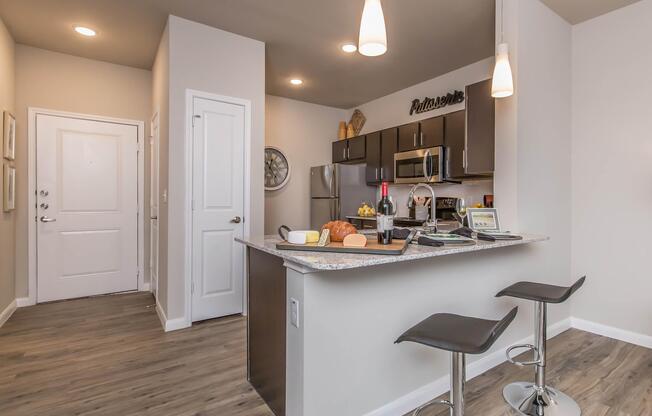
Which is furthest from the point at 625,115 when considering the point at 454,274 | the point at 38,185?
the point at 38,185

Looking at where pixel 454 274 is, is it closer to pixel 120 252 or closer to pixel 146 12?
pixel 146 12

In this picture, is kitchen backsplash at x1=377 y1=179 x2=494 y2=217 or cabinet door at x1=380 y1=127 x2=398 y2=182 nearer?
kitchen backsplash at x1=377 y1=179 x2=494 y2=217

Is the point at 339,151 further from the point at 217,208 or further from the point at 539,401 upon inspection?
the point at 539,401

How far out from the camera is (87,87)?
3.92 m

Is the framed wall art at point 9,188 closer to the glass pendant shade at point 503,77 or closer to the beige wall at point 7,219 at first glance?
the beige wall at point 7,219

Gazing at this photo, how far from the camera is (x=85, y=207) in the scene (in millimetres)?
3932

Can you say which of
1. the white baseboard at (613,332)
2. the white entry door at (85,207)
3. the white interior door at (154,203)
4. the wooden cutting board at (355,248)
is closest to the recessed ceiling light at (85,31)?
the white interior door at (154,203)

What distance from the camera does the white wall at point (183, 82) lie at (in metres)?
2.99

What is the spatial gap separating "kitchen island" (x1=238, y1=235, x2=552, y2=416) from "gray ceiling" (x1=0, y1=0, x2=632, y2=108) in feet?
6.77

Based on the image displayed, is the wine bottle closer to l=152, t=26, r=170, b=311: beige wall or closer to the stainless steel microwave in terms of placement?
l=152, t=26, r=170, b=311: beige wall

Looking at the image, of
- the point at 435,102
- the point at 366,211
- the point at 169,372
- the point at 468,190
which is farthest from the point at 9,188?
the point at 468,190

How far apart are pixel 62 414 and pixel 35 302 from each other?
257 cm

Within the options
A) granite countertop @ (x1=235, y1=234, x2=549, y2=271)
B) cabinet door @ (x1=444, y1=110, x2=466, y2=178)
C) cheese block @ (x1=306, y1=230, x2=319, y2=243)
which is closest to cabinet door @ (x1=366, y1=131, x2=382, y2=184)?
cabinet door @ (x1=444, y1=110, x2=466, y2=178)

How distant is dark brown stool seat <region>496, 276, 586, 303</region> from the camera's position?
5.99 ft
